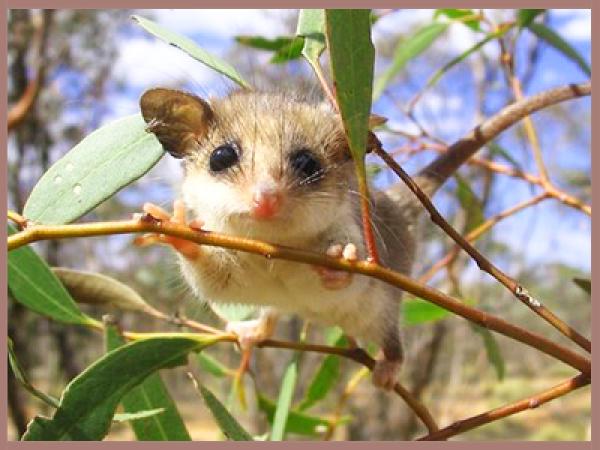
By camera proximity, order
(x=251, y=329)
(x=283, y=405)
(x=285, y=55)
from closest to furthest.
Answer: (x=283, y=405) → (x=285, y=55) → (x=251, y=329)

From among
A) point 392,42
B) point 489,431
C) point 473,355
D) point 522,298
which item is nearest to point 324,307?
point 522,298

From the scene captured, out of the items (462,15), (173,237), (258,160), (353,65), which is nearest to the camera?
(353,65)

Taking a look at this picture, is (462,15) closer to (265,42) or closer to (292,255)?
(265,42)

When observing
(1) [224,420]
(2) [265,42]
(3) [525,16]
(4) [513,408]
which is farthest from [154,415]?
(3) [525,16]

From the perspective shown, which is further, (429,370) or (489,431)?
(489,431)

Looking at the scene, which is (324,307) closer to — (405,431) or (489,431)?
(405,431)

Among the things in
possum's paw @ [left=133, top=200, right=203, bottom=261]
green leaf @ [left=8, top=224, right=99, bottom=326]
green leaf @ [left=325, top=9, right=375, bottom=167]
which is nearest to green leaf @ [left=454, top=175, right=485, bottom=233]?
possum's paw @ [left=133, top=200, right=203, bottom=261]

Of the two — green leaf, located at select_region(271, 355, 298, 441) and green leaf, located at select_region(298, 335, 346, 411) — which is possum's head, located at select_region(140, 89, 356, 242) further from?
green leaf, located at select_region(298, 335, 346, 411)
